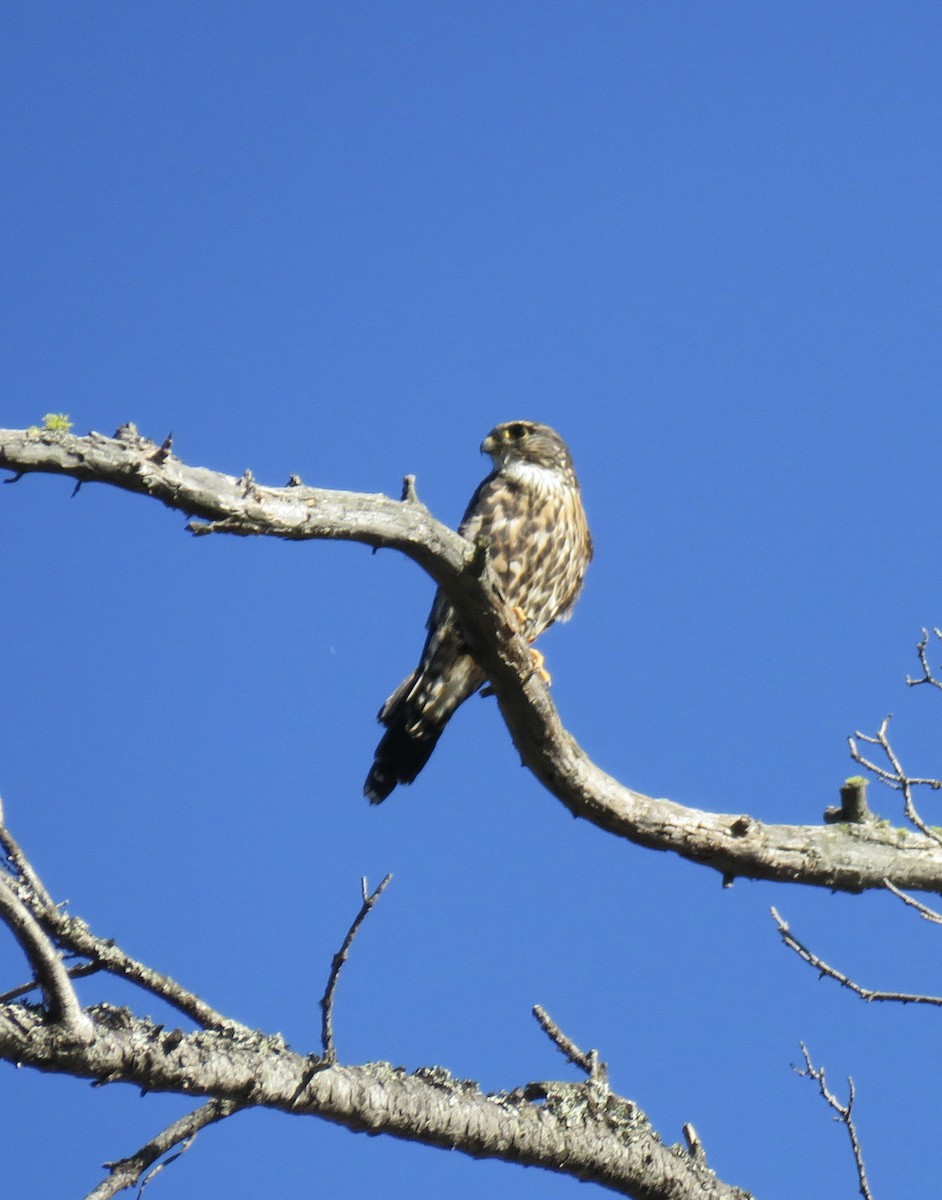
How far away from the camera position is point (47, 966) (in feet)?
6.86

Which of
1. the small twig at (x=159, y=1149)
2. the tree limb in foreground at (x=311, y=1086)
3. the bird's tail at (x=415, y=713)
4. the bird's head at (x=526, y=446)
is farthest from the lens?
the bird's head at (x=526, y=446)

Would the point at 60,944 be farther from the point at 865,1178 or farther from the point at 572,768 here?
the point at 865,1178

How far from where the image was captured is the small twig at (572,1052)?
296cm

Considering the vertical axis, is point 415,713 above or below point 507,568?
below

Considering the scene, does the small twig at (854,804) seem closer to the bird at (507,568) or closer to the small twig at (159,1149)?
the bird at (507,568)

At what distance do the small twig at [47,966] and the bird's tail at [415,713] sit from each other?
8.29 feet

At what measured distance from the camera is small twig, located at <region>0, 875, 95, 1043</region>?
2.03m

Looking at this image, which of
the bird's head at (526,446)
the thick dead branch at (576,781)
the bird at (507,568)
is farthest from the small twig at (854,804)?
the bird's head at (526,446)

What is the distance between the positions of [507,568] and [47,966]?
328 cm

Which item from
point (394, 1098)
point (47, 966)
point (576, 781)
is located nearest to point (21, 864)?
point (47, 966)

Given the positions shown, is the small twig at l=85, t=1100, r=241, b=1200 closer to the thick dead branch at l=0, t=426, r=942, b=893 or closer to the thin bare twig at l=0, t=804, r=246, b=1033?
the thin bare twig at l=0, t=804, r=246, b=1033

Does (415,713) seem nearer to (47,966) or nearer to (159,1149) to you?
(159,1149)

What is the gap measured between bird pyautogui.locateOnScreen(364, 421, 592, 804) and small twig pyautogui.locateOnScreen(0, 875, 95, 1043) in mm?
2484

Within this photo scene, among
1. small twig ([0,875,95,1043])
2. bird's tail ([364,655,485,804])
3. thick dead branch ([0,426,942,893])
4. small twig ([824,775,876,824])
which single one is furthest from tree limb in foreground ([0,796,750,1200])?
bird's tail ([364,655,485,804])
